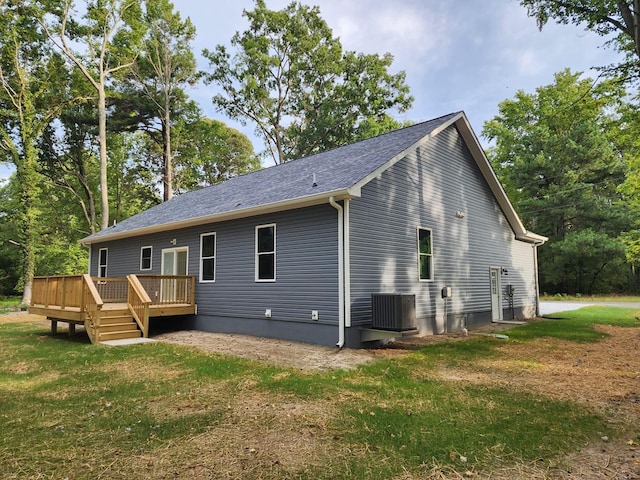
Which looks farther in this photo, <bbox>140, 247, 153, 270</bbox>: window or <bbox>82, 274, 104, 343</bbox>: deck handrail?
<bbox>140, 247, 153, 270</bbox>: window

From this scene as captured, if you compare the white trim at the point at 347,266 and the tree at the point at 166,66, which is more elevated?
the tree at the point at 166,66

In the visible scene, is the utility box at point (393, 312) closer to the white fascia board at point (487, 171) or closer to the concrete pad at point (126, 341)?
the concrete pad at point (126, 341)

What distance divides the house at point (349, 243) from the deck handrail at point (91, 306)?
1.72m

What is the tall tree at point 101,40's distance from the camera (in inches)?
851

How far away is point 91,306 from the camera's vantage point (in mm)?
9219

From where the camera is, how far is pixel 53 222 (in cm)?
2948

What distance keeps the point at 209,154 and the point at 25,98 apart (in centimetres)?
1238

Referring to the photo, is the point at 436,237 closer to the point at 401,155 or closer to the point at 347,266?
the point at 401,155

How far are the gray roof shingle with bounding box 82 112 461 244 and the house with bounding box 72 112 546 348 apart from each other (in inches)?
2.6

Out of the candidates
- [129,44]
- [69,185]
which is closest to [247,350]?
[129,44]

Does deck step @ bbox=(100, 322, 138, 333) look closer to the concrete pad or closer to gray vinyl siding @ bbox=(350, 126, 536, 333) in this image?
the concrete pad

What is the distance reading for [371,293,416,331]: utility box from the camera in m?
7.73

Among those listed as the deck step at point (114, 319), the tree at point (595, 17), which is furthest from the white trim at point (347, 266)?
the tree at point (595, 17)

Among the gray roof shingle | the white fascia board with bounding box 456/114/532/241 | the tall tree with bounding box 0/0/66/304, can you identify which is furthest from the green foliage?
the tall tree with bounding box 0/0/66/304
